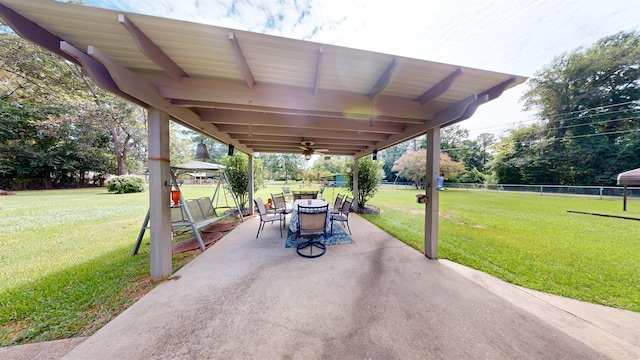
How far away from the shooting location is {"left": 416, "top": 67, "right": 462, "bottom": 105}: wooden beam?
2125 millimetres

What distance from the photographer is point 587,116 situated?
1459cm

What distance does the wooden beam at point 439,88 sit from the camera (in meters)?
2.12

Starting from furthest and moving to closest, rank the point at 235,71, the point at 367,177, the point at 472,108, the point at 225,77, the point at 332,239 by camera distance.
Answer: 1. the point at 367,177
2. the point at 332,239
3. the point at 472,108
4. the point at 225,77
5. the point at 235,71

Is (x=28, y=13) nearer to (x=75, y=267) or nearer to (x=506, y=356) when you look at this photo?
(x=75, y=267)

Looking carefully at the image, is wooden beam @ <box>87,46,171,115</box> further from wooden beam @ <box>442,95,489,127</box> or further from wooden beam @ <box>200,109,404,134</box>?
wooden beam @ <box>442,95,489,127</box>

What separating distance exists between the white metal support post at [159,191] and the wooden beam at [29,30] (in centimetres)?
81

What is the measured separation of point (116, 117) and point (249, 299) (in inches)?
707

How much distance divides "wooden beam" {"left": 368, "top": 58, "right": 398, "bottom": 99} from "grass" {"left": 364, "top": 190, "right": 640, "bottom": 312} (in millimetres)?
3003

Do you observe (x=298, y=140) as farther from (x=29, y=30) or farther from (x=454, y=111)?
(x=29, y=30)

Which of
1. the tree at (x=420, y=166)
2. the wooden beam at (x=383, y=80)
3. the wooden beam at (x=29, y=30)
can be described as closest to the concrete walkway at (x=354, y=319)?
the wooden beam at (x=383, y=80)

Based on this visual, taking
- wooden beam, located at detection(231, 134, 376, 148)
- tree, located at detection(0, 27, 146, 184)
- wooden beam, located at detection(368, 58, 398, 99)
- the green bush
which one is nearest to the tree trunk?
tree, located at detection(0, 27, 146, 184)

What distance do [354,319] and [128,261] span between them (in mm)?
3530

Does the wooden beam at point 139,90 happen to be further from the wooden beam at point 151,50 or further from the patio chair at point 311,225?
the patio chair at point 311,225

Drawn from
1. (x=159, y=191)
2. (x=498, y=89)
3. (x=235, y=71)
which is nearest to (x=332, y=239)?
(x=159, y=191)
